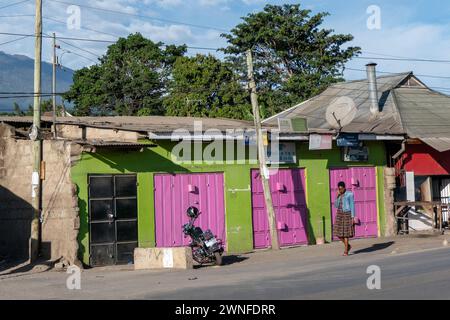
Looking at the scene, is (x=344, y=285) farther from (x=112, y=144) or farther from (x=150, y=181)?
(x=150, y=181)

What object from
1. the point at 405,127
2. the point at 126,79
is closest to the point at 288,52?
the point at 126,79

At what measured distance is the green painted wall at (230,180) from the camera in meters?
18.3

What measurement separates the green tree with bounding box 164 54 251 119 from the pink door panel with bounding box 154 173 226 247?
21.4 meters

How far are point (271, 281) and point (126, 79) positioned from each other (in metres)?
36.6

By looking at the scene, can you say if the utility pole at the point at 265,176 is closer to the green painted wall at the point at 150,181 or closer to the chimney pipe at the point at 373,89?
the green painted wall at the point at 150,181

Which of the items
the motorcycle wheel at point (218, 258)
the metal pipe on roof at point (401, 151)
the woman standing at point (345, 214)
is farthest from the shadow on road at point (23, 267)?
the metal pipe on roof at point (401, 151)

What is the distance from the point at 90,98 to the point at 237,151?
94.1ft

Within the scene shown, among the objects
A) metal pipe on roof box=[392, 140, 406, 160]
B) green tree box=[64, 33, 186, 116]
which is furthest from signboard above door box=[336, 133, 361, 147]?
green tree box=[64, 33, 186, 116]

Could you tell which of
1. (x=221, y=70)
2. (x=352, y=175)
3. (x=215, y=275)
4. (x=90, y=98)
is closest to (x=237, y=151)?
(x=352, y=175)

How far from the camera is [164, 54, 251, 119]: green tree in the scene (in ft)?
138

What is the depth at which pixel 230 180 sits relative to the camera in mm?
20797

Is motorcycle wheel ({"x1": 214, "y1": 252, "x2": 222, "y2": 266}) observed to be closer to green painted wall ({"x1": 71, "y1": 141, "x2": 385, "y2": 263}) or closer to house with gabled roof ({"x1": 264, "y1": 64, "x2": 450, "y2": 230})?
green painted wall ({"x1": 71, "y1": 141, "x2": 385, "y2": 263})
